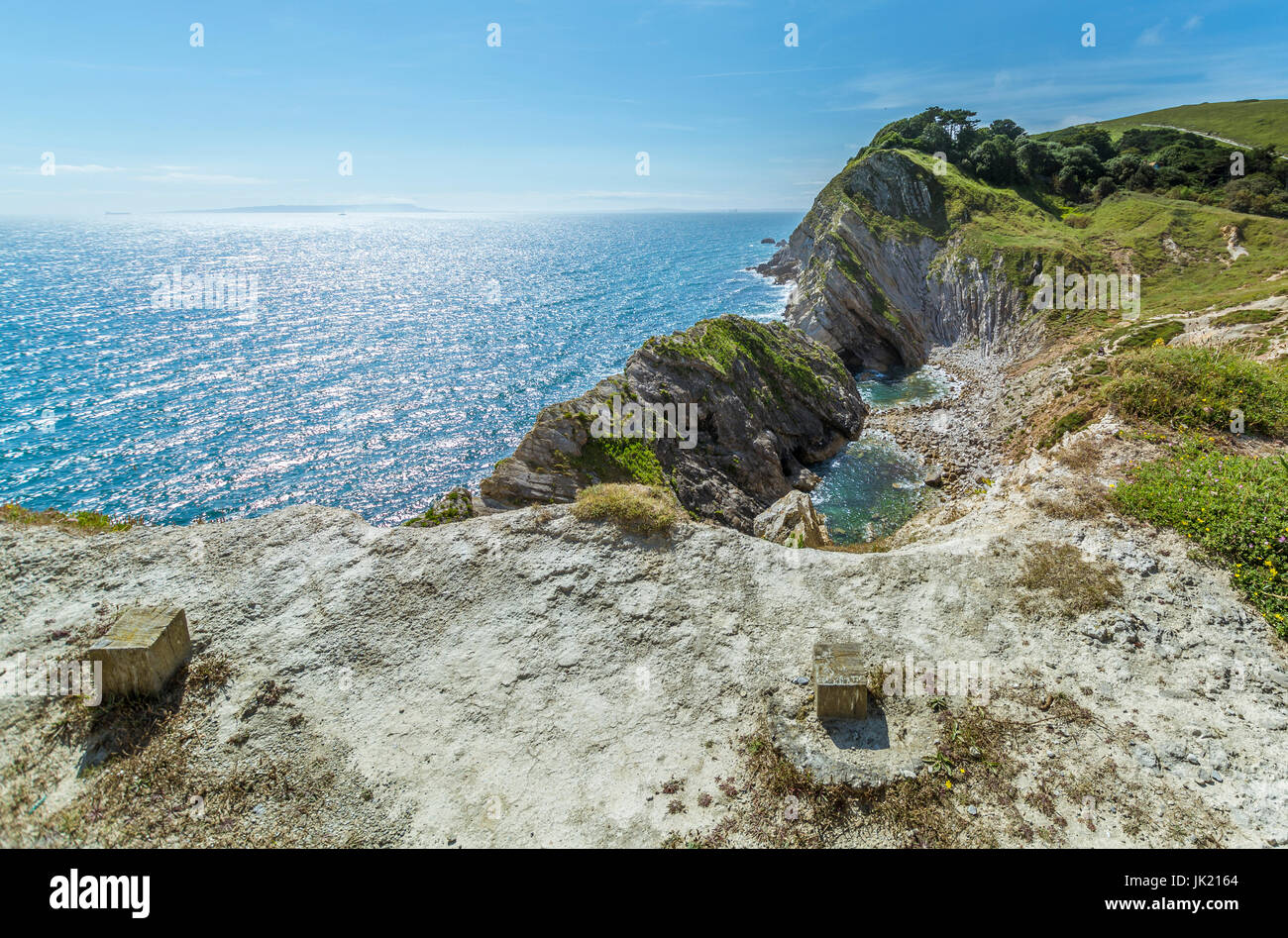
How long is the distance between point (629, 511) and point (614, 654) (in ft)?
15.4

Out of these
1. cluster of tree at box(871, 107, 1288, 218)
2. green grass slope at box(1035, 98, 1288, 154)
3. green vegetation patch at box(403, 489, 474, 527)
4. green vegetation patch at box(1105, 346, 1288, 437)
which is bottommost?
green vegetation patch at box(403, 489, 474, 527)

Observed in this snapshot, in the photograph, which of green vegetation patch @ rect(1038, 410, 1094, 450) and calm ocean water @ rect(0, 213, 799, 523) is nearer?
green vegetation patch @ rect(1038, 410, 1094, 450)

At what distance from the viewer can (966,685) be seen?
11.8 metres

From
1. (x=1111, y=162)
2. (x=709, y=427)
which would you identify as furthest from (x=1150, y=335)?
(x=1111, y=162)

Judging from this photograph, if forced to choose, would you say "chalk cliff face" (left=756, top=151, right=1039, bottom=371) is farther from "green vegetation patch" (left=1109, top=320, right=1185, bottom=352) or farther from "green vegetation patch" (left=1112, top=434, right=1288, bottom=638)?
"green vegetation patch" (left=1112, top=434, right=1288, bottom=638)

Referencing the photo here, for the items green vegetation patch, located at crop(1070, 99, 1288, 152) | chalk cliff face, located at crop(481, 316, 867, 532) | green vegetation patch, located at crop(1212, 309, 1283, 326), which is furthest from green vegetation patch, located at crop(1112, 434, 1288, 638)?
green vegetation patch, located at crop(1070, 99, 1288, 152)

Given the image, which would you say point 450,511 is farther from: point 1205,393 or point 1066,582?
point 1205,393

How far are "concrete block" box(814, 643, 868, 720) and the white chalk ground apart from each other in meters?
0.49

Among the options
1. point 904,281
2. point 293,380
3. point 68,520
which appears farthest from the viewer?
point 904,281

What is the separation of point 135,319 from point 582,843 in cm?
11300

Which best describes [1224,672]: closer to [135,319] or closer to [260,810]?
[260,810]

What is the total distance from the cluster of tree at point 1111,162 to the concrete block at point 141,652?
108m

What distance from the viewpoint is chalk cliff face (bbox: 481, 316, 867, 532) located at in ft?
87.3

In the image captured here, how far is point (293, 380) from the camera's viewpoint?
208ft
